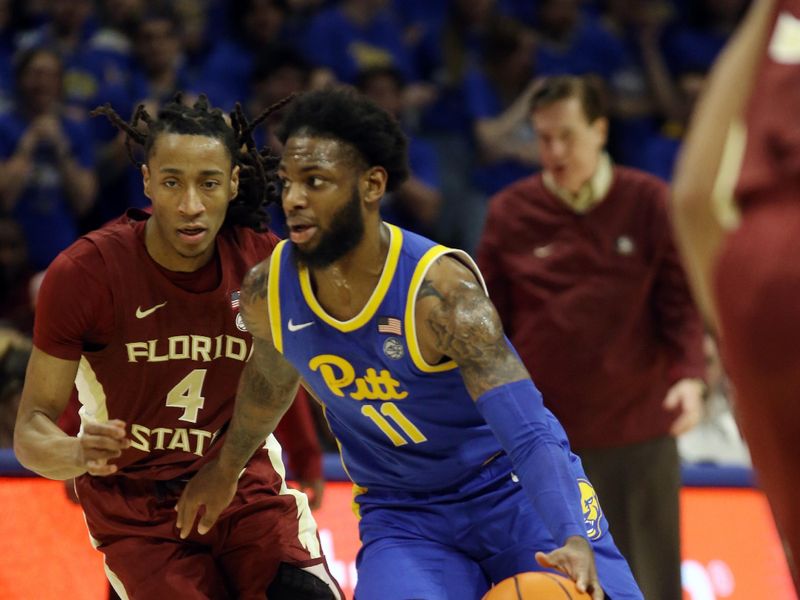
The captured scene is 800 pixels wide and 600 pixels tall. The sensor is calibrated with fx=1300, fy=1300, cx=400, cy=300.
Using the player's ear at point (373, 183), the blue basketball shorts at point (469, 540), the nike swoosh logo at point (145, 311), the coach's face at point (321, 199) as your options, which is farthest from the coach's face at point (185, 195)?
the blue basketball shorts at point (469, 540)

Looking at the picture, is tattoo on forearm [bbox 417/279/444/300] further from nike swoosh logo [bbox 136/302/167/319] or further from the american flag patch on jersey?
nike swoosh logo [bbox 136/302/167/319]

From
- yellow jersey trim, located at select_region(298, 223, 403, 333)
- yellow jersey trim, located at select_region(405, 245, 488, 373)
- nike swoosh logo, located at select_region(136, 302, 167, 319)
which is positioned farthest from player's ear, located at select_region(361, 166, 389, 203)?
nike swoosh logo, located at select_region(136, 302, 167, 319)

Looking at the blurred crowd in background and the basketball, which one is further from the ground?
the blurred crowd in background

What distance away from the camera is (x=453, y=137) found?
791 centimetres

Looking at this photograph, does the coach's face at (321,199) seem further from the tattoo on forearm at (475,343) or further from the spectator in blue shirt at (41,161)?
the spectator in blue shirt at (41,161)

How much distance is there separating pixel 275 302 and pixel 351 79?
4475mm

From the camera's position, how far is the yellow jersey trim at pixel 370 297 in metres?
3.50

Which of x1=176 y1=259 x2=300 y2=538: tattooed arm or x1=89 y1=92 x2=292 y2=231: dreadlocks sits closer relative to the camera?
x1=176 y1=259 x2=300 y2=538: tattooed arm

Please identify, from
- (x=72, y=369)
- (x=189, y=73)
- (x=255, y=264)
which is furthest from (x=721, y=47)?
(x=72, y=369)

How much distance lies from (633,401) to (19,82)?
381 centimetres

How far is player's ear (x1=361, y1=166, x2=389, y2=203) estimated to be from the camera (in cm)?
360

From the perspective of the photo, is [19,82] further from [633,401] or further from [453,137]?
[633,401]

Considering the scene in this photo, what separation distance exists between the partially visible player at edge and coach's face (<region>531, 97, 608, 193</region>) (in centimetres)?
154

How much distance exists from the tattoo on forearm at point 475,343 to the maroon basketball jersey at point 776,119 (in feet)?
6.06
